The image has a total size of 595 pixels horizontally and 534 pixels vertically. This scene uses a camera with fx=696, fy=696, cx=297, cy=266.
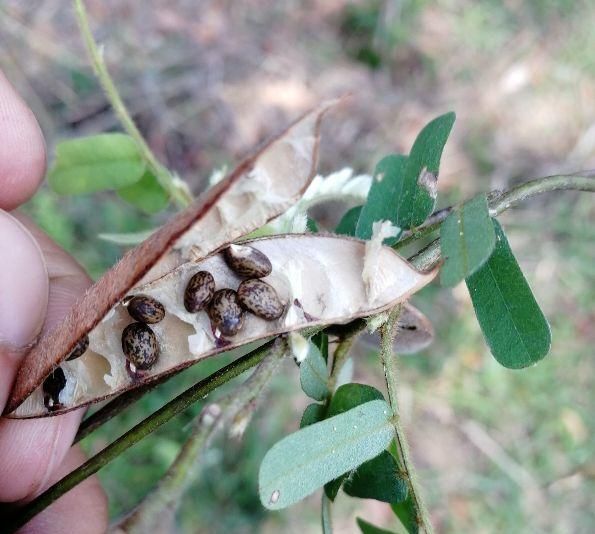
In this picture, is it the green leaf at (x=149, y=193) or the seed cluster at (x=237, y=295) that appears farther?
the green leaf at (x=149, y=193)

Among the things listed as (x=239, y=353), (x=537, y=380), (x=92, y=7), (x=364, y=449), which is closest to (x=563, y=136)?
(x=537, y=380)

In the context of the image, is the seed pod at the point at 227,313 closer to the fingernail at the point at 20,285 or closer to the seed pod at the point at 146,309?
the seed pod at the point at 146,309

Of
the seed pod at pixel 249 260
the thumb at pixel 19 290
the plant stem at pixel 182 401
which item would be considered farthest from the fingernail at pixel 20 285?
the seed pod at pixel 249 260

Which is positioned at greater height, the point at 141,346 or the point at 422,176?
the point at 422,176

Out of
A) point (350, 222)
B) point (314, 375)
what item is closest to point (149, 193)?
point (350, 222)

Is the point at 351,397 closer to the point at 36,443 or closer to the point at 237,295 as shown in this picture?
the point at 237,295

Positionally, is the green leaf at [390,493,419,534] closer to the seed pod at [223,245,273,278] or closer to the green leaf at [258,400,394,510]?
the green leaf at [258,400,394,510]

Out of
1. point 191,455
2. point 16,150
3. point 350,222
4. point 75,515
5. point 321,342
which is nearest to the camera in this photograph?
point 191,455
